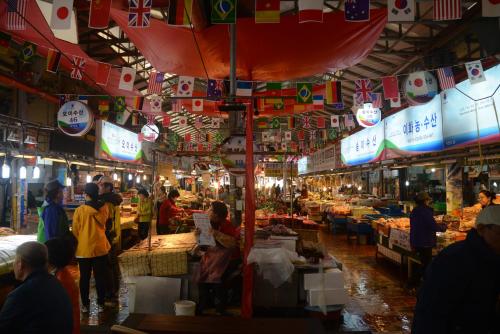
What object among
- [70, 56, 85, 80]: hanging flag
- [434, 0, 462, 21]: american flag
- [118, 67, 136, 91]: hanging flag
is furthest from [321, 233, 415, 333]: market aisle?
[70, 56, 85, 80]: hanging flag

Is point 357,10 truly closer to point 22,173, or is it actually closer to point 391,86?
point 391,86

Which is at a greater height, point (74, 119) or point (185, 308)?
point (74, 119)

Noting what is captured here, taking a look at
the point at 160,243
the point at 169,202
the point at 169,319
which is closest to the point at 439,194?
the point at 169,202

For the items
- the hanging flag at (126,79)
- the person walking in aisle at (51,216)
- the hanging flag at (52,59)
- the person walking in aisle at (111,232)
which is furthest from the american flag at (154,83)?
the person walking in aisle at (51,216)

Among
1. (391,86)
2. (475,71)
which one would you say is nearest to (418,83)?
(391,86)

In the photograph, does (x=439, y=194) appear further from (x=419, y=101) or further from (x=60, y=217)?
(x=60, y=217)

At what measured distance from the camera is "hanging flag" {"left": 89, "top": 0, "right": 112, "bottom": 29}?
5219 mm

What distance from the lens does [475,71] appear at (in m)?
7.44

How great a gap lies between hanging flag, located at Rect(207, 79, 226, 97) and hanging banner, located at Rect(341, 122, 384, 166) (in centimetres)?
682

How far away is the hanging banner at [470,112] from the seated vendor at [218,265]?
16.7 ft

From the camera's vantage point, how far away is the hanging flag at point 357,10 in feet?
17.1

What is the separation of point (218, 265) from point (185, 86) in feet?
18.5

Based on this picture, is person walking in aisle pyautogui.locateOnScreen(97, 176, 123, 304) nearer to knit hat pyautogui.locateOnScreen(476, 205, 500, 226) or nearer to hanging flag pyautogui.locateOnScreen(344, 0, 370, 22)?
hanging flag pyautogui.locateOnScreen(344, 0, 370, 22)

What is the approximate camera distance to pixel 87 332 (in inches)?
220
